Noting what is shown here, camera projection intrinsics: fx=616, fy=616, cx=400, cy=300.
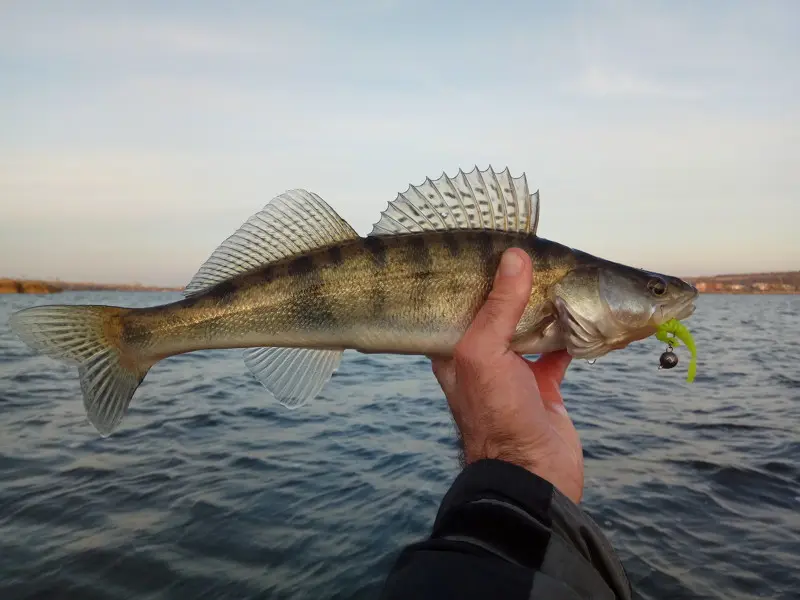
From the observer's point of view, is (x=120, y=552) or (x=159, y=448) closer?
(x=120, y=552)

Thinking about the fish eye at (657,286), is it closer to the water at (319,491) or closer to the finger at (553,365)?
the finger at (553,365)

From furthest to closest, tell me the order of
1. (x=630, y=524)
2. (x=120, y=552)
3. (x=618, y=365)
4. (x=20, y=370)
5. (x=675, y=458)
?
(x=618, y=365), (x=20, y=370), (x=675, y=458), (x=630, y=524), (x=120, y=552)

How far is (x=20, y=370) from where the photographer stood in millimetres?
18203

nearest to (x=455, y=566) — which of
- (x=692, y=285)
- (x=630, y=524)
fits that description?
(x=692, y=285)

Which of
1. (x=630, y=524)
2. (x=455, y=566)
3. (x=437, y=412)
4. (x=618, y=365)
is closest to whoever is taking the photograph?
(x=455, y=566)

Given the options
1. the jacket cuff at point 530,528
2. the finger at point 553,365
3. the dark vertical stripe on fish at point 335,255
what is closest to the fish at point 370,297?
the dark vertical stripe on fish at point 335,255

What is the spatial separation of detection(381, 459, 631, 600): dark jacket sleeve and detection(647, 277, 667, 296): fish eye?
213 centimetres

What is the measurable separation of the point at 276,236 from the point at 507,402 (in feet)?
6.71

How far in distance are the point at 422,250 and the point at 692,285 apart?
194cm

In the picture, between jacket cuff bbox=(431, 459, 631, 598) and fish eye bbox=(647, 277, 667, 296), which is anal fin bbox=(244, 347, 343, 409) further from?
fish eye bbox=(647, 277, 667, 296)

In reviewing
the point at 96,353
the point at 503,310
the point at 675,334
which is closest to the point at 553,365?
the point at 675,334

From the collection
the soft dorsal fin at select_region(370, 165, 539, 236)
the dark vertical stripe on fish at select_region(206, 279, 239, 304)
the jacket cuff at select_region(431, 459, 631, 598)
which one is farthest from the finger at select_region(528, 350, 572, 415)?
the dark vertical stripe on fish at select_region(206, 279, 239, 304)

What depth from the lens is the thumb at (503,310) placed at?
341 cm

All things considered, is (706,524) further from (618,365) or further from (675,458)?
(618,365)
